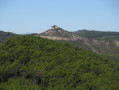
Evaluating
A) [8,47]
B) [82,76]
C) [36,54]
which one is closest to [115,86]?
[82,76]

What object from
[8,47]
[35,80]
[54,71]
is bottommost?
[35,80]

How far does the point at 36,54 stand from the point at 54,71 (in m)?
19.7

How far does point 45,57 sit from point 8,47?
2413 centimetres

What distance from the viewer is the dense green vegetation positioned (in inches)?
2520

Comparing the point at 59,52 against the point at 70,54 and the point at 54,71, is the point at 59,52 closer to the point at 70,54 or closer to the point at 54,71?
the point at 70,54

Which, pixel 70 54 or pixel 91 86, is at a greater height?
pixel 70 54

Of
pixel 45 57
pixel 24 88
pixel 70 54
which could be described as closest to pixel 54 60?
pixel 45 57

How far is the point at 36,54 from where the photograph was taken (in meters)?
87.1

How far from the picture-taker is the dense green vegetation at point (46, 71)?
64000mm

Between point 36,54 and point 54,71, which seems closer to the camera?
point 54,71

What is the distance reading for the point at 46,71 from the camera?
7281 centimetres

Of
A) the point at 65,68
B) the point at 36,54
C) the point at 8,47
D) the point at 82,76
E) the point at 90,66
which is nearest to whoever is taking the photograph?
the point at 82,76

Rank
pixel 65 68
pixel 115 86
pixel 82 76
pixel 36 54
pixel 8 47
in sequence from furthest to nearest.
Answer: pixel 8 47 → pixel 36 54 → pixel 65 68 → pixel 82 76 → pixel 115 86

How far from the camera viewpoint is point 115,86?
60.8 m
